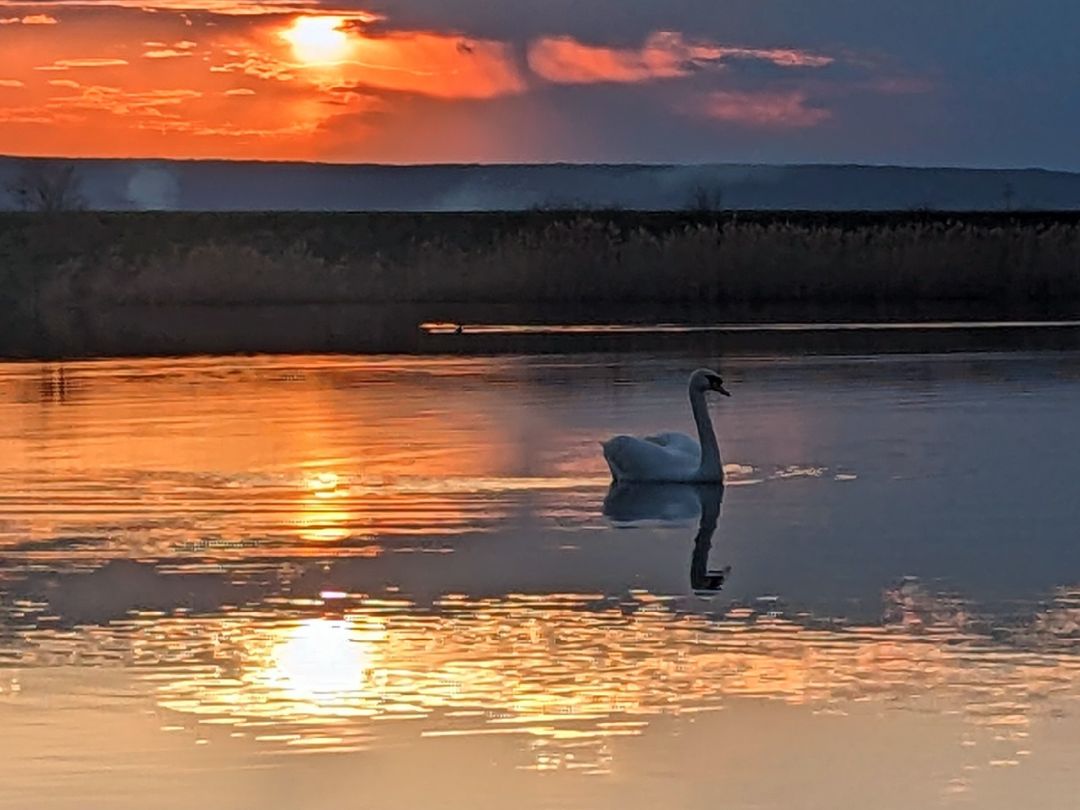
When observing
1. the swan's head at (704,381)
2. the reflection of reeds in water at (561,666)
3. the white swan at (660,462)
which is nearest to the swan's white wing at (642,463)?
the white swan at (660,462)

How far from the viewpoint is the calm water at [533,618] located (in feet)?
24.7

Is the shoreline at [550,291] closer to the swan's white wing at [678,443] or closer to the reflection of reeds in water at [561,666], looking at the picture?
the swan's white wing at [678,443]

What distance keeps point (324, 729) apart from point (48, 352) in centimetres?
2415

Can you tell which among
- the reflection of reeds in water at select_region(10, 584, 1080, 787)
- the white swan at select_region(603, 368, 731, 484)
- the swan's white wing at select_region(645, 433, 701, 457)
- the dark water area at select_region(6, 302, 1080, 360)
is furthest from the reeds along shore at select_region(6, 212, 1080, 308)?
the reflection of reeds in water at select_region(10, 584, 1080, 787)

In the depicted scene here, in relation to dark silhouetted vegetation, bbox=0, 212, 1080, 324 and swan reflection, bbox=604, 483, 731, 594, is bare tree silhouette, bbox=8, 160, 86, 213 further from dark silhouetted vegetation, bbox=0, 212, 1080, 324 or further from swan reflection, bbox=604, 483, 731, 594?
swan reflection, bbox=604, 483, 731, 594

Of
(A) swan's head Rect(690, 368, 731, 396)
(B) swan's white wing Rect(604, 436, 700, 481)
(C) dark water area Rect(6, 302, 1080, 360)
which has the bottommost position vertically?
(C) dark water area Rect(6, 302, 1080, 360)

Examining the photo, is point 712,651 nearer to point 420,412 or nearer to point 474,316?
point 420,412

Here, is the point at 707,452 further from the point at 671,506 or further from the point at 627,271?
the point at 627,271

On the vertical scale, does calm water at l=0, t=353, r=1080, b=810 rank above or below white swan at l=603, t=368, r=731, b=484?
below

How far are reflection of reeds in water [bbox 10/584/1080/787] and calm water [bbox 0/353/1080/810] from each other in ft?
0.07

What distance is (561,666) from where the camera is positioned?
9.01 m

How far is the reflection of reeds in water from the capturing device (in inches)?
320

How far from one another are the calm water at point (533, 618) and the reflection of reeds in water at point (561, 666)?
20 mm

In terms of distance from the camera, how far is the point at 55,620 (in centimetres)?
1024
